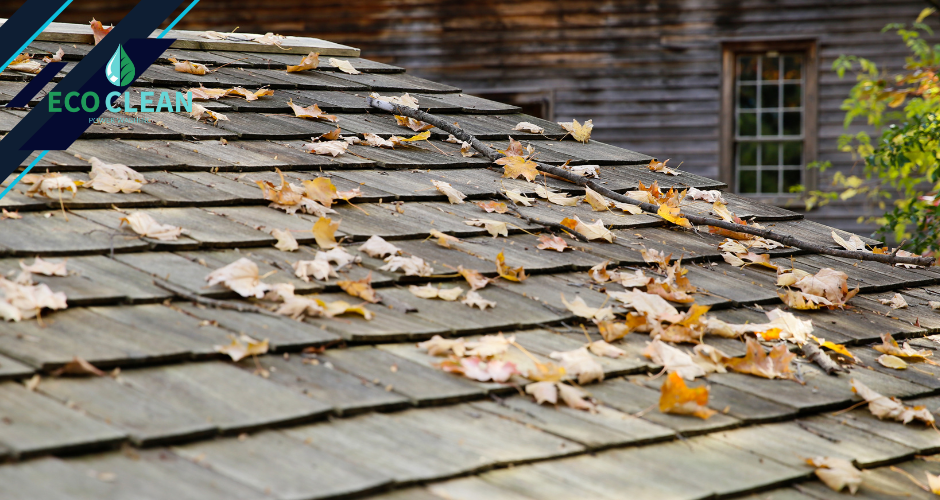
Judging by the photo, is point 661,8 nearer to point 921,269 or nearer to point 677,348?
point 921,269

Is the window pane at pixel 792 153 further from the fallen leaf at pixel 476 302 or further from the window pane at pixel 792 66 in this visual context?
the fallen leaf at pixel 476 302

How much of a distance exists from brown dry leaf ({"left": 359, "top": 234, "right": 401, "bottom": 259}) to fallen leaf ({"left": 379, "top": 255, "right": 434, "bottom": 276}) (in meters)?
0.03

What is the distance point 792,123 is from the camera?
10.7 metres

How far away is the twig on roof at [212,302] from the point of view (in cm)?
166

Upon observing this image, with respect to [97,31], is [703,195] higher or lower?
lower

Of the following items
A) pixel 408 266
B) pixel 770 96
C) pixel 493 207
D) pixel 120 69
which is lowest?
pixel 408 266

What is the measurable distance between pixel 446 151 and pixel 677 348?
1.53 meters

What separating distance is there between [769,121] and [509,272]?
955 cm

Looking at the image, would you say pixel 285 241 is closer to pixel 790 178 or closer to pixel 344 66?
pixel 344 66

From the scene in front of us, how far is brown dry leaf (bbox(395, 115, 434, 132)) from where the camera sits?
341 cm

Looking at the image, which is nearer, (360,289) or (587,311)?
(360,289)

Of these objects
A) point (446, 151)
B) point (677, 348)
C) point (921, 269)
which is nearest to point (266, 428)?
point (677, 348)

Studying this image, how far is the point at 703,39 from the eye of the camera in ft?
34.7

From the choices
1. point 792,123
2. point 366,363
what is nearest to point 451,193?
point 366,363
